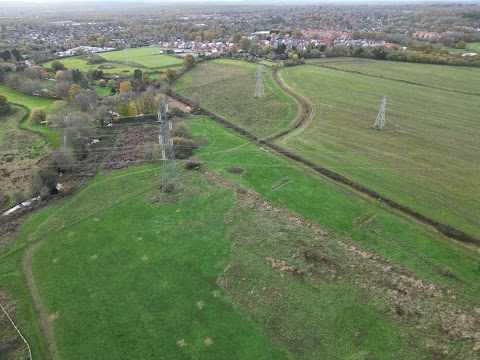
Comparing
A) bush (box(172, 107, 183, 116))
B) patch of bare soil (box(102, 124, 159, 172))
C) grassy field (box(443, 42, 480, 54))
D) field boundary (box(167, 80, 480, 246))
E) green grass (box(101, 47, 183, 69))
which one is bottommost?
patch of bare soil (box(102, 124, 159, 172))

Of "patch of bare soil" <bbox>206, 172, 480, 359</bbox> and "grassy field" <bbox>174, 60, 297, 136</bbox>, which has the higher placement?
"grassy field" <bbox>174, 60, 297, 136</bbox>

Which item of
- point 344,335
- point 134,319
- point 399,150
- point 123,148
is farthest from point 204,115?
point 344,335

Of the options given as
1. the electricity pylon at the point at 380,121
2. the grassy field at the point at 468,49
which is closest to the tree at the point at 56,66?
the electricity pylon at the point at 380,121

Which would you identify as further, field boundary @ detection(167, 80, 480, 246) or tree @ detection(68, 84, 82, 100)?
tree @ detection(68, 84, 82, 100)

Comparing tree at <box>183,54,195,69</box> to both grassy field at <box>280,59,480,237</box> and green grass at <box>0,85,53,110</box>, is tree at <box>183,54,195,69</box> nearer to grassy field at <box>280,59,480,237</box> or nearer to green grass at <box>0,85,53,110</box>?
grassy field at <box>280,59,480,237</box>

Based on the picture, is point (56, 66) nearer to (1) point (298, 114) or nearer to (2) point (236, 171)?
(1) point (298, 114)

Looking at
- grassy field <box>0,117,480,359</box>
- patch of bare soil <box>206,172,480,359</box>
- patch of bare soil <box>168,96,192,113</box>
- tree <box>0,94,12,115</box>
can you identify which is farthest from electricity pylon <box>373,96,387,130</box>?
tree <box>0,94,12,115</box>

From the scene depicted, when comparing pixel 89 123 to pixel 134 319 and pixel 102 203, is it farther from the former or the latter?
pixel 134 319

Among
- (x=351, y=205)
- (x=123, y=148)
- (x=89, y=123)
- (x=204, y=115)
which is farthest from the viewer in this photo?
(x=204, y=115)
